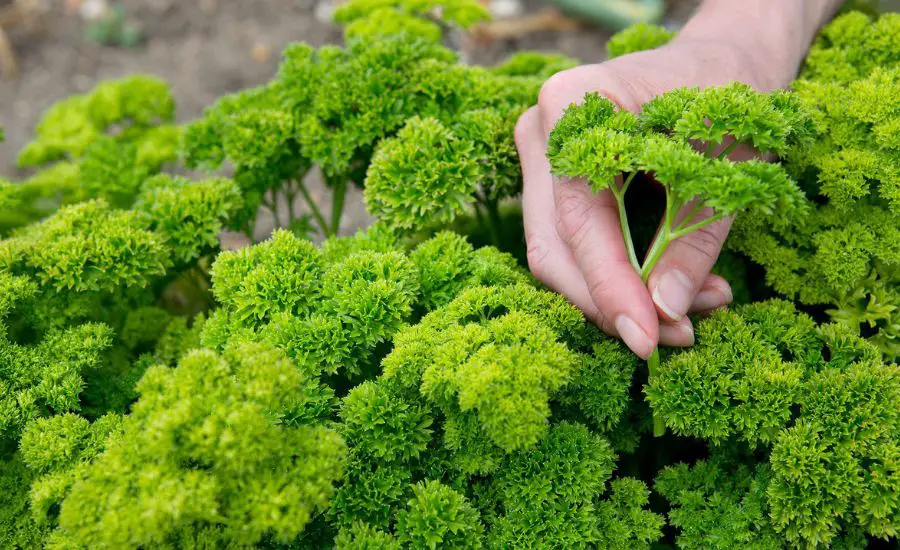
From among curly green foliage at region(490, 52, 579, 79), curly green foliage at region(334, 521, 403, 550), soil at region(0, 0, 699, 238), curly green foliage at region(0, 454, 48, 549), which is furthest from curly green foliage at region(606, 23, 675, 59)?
soil at region(0, 0, 699, 238)

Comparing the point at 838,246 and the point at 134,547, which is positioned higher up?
the point at 134,547

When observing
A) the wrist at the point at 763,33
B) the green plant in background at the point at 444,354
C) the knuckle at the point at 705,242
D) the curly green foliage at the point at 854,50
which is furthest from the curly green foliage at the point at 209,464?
the curly green foliage at the point at 854,50

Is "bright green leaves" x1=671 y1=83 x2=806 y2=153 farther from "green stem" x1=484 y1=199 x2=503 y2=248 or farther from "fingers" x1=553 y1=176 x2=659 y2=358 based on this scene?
"green stem" x1=484 y1=199 x2=503 y2=248

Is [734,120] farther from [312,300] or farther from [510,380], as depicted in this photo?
[312,300]

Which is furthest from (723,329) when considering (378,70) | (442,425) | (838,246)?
(378,70)

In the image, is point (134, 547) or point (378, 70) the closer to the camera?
point (134, 547)

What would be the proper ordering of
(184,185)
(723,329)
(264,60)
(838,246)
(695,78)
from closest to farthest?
(723,329)
(838,246)
(695,78)
(184,185)
(264,60)

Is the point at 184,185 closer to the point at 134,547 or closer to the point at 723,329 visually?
the point at 134,547

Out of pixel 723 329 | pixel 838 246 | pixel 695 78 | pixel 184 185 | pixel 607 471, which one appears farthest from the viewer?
pixel 184 185
